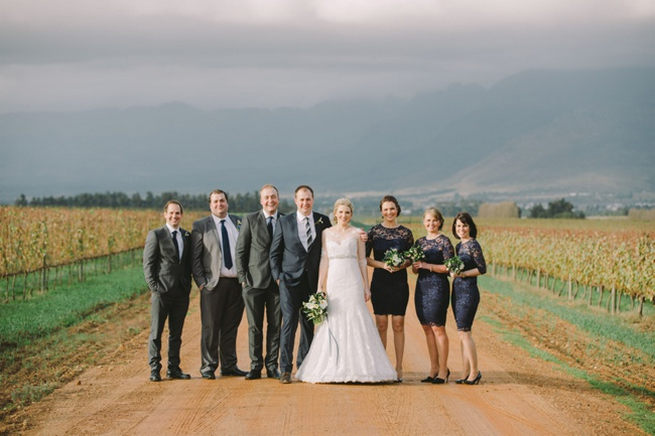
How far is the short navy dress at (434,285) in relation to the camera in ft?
36.0

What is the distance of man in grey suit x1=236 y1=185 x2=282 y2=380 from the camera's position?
36.0 ft

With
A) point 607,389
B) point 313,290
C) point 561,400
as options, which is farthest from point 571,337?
point 313,290

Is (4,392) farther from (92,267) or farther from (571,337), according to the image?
(92,267)

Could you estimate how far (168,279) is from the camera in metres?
11.2

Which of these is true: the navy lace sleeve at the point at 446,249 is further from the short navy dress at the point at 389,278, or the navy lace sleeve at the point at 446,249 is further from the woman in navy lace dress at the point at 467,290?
the short navy dress at the point at 389,278

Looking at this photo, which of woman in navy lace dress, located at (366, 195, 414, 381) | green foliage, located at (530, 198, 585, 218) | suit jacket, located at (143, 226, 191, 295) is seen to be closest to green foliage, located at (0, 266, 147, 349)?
suit jacket, located at (143, 226, 191, 295)

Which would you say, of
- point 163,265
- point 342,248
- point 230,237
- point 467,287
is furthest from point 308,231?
point 467,287

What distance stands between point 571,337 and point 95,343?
965cm

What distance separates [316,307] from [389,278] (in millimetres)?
1103

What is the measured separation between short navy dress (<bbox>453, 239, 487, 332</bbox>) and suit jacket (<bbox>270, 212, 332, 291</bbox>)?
188 centimetres

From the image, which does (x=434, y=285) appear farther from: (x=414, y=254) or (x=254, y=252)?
(x=254, y=252)

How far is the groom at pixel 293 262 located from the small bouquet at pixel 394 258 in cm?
89

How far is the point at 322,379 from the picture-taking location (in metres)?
10.6

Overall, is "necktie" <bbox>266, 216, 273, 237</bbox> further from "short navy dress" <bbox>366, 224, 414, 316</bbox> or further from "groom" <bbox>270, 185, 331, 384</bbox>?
"short navy dress" <bbox>366, 224, 414, 316</bbox>
